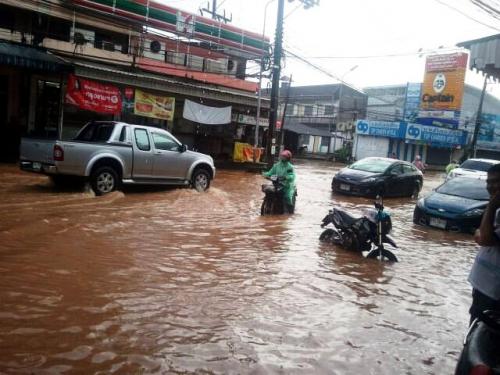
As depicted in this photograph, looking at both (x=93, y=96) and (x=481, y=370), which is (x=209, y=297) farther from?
(x=93, y=96)

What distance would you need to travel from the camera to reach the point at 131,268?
571 cm

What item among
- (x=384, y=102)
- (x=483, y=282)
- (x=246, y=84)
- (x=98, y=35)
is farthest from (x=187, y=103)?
(x=384, y=102)

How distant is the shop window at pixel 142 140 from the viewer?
11.5 m

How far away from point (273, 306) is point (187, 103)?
636 inches

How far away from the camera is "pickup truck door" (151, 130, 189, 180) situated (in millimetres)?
11914

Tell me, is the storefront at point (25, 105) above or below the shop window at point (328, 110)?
below

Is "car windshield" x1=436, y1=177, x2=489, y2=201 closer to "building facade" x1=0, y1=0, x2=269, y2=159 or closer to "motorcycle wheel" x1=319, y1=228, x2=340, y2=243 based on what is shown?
"motorcycle wheel" x1=319, y1=228, x2=340, y2=243

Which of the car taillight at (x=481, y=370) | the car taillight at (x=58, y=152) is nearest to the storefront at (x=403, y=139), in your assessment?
the car taillight at (x=58, y=152)

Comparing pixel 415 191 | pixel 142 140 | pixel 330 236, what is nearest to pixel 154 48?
pixel 142 140

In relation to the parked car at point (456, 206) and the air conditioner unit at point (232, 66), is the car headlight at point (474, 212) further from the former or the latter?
the air conditioner unit at point (232, 66)

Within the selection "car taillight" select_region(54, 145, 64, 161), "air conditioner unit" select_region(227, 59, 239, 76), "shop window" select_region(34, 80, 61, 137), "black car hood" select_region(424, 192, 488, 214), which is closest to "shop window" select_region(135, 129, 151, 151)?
"car taillight" select_region(54, 145, 64, 161)

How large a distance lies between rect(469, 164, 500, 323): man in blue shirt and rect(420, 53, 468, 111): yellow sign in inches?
1382

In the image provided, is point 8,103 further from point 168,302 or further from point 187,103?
point 168,302

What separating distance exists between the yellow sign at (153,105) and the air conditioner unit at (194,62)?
775 centimetres
